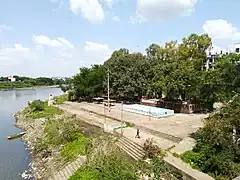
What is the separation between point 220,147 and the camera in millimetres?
12430

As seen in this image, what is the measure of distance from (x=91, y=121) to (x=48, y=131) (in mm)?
4202

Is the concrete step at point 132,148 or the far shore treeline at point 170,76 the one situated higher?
the far shore treeline at point 170,76

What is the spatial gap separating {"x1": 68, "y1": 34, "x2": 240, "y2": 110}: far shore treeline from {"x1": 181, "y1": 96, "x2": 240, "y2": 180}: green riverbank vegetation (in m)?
2.09

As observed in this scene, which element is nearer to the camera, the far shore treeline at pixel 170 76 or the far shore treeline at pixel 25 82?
the far shore treeline at pixel 170 76

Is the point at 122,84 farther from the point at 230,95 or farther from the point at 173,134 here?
the point at 230,95

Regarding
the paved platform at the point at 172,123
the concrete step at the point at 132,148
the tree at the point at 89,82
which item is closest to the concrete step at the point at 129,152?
the concrete step at the point at 132,148

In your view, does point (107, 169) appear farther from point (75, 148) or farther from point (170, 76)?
point (170, 76)

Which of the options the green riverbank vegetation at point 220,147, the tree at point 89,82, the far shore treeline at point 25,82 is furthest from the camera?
the far shore treeline at point 25,82

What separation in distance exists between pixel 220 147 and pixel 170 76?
15.6 m

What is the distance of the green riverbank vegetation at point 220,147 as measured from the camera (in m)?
11.3

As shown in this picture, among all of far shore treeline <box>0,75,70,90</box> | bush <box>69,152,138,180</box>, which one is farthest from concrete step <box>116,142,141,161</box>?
far shore treeline <box>0,75,70,90</box>

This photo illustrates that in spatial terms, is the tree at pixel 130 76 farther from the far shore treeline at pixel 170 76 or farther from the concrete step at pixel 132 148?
the concrete step at pixel 132 148

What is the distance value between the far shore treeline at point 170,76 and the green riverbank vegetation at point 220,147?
6.85ft

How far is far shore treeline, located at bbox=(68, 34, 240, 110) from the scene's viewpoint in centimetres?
1869
